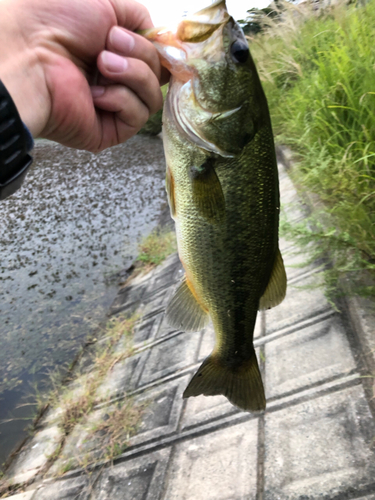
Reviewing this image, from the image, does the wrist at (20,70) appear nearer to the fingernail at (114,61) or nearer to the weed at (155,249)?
the fingernail at (114,61)

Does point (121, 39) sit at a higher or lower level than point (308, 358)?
higher

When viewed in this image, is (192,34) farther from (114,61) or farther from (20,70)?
(20,70)

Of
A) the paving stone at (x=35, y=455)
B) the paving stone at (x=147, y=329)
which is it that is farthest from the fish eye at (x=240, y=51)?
the paving stone at (x=35, y=455)

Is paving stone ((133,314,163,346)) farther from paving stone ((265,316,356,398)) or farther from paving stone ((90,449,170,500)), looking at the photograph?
paving stone ((265,316,356,398))

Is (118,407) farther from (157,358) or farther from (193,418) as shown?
(193,418)

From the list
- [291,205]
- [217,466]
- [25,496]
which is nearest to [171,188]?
[217,466]

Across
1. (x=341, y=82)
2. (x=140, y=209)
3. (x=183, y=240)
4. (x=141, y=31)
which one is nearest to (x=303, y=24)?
(x=341, y=82)
